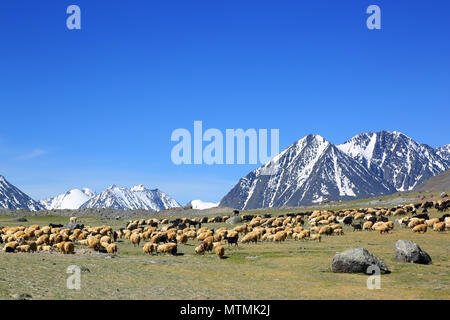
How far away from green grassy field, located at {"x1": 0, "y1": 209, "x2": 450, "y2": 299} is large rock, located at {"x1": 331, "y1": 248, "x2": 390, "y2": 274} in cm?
90

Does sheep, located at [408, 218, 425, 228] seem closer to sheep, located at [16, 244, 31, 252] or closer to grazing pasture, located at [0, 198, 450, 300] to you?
grazing pasture, located at [0, 198, 450, 300]

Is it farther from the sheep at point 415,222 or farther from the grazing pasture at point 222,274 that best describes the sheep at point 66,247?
the sheep at point 415,222

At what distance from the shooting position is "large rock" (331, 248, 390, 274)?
3145cm

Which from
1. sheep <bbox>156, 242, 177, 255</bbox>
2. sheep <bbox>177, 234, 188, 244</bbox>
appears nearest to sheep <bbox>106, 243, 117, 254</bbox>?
sheep <bbox>156, 242, 177, 255</bbox>

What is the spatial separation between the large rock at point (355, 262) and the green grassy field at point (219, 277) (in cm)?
90

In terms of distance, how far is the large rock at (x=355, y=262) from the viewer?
31453 mm

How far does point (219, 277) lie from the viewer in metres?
30.0

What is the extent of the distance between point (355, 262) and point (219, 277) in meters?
9.30

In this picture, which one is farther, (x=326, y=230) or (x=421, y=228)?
(x=326, y=230)

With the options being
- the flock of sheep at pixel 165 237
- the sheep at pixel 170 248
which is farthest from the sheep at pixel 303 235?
the sheep at pixel 170 248

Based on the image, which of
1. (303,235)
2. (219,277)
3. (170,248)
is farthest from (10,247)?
(303,235)
